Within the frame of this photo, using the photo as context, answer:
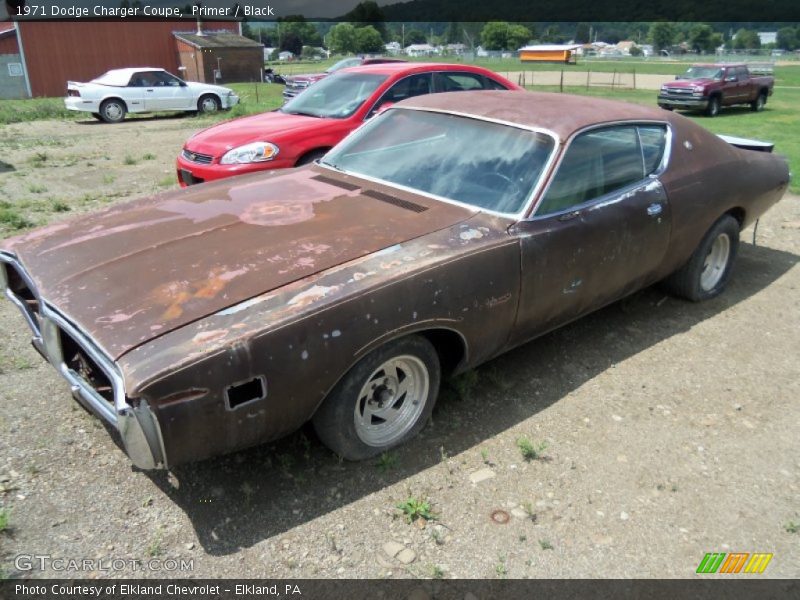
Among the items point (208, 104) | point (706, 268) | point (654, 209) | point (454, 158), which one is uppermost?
point (454, 158)

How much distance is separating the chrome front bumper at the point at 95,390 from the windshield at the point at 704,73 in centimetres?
2096

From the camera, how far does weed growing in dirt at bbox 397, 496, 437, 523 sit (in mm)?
2662

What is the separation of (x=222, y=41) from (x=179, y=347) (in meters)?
39.2

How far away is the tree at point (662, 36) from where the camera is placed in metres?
128

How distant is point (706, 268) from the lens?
4.87 m

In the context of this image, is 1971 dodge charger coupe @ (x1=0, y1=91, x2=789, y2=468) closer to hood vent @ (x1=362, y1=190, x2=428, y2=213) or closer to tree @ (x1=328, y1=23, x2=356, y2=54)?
hood vent @ (x1=362, y1=190, x2=428, y2=213)

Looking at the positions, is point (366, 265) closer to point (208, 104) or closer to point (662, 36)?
point (208, 104)

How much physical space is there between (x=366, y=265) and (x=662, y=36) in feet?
483

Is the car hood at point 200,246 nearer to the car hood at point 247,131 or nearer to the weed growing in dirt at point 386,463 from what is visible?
the weed growing in dirt at point 386,463

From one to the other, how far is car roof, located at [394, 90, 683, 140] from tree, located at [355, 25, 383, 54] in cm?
11152

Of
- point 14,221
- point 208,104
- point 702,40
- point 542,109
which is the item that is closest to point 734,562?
point 542,109

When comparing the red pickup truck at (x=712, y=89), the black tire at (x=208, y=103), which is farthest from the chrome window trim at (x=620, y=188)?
the red pickup truck at (x=712, y=89)

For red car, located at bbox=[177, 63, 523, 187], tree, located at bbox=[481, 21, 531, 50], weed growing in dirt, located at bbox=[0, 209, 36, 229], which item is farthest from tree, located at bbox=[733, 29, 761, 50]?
weed growing in dirt, located at bbox=[0, 209, 36, 229]

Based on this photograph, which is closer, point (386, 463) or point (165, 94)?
point (386, 463)
